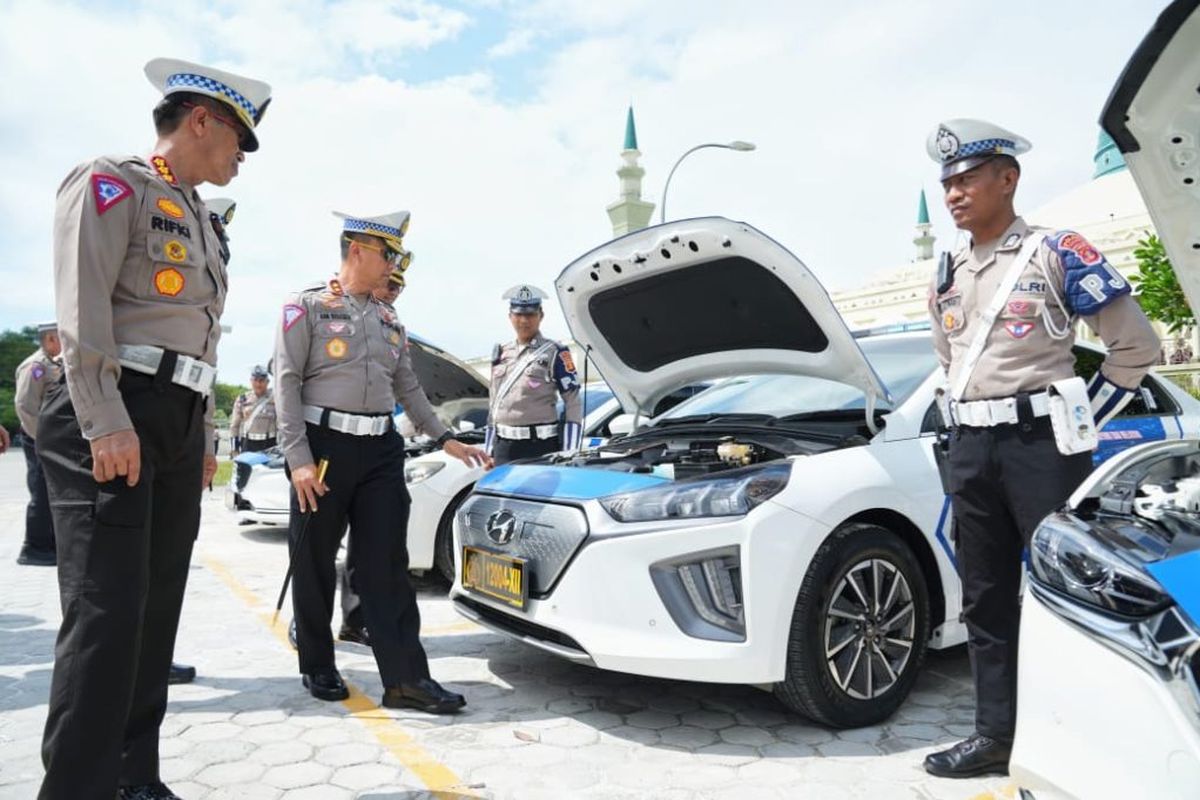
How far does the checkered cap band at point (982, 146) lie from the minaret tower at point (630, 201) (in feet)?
205

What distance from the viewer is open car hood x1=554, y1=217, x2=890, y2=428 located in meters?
3.41

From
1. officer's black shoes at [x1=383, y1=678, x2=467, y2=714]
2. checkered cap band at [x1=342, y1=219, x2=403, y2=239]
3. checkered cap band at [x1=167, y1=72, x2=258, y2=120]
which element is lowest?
officer's black shoes at [x1=383, y1=678, x2=467, y2=714]

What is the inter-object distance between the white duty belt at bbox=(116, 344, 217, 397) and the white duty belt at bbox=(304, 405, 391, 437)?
990 mm

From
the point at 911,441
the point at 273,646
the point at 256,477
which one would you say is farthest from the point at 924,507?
the point at 256,477

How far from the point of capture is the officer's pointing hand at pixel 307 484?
3.35 metres

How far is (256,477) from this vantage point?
7.50 m

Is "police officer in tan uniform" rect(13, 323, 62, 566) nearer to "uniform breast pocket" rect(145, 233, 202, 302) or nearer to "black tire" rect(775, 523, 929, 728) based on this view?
"uniform breast pocket" rect(145, 233, 202, 302)

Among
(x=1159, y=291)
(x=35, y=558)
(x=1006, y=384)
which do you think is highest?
(x=1159, y=291)

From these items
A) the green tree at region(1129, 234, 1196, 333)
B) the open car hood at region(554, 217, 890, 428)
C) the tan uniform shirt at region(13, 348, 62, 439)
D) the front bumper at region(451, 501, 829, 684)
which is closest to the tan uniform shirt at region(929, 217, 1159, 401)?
the open car hood at region(554, 217, 890, 428)

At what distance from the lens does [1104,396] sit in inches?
105

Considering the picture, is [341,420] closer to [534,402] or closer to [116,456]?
[116,456]

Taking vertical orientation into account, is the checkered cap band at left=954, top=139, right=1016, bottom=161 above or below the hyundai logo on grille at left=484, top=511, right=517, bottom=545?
above

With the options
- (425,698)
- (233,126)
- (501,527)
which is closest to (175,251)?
(233,126)

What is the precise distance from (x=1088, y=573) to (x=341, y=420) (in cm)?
268
